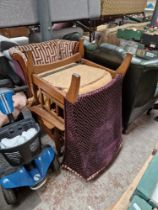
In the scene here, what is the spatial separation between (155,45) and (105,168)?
1.21m

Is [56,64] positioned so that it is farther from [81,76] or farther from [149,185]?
[149,185]

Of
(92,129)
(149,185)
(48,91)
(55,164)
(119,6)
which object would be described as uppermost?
(119,6)

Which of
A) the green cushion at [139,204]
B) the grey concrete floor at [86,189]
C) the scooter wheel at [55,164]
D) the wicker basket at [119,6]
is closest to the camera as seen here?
the green cushion at [139,204]

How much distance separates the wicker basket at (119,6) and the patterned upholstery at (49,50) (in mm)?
779

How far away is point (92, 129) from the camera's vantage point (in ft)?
3.84

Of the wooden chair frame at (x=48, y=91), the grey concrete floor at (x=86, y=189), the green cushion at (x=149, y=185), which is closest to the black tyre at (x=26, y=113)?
the wooden chair frame at (x=48, y=91)

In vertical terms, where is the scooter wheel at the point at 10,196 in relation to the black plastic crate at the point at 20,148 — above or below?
below

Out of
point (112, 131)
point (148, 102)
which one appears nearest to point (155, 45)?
point (148, 102)

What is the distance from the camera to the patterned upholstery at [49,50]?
1.37 metres

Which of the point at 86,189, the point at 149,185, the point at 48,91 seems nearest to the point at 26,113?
the point at 48,91

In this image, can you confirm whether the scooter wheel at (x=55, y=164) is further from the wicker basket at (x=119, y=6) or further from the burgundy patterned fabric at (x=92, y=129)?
the wicker basket at (x=119, y=6)

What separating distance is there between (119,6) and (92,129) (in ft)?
5.39

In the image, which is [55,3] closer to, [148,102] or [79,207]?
[148,102]

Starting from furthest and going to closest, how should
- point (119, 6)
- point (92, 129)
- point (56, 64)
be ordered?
point (119, 6)
point (56, 64)
point (92, 129)
